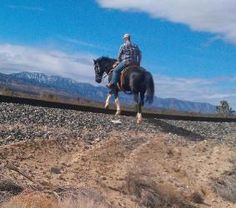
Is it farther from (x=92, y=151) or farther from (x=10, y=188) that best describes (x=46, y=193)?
(x=92, y=151)

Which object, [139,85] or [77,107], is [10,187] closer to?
[77,107]

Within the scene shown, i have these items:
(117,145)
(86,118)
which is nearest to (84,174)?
(117,145)

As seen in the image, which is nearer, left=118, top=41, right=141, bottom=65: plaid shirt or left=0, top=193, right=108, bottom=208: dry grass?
left=0, top=193, right=108, bottom=208: dry grass

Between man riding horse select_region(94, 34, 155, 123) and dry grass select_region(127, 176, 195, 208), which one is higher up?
man riding horse select_region(94, 34, 155, 123)

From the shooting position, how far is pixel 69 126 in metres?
15.6

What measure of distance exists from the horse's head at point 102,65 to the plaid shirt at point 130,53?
179 cm

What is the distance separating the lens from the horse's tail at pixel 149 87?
2148 cm

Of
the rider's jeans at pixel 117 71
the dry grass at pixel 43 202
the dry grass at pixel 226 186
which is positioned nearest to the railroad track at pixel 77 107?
the rider's jeans at pixel 117 71

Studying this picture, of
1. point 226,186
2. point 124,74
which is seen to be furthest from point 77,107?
point 226,186

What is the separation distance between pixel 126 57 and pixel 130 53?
0.31 meters

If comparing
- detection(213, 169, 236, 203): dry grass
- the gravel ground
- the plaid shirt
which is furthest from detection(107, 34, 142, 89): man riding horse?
detection(213, 169, 236, 203): dry grass

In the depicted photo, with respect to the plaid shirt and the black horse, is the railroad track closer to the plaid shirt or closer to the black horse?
the black horse

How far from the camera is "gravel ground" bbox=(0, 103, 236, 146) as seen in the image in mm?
13539

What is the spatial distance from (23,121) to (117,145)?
7.63 ft
